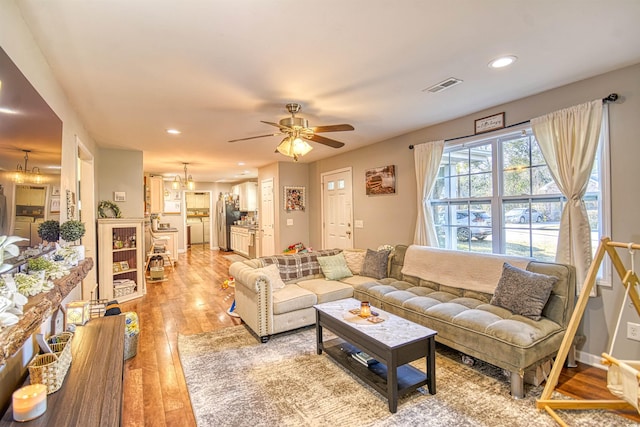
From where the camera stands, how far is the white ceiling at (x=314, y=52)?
170 centimetres

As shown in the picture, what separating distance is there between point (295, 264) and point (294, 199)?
277cm

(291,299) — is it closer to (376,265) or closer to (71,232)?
(376,265)

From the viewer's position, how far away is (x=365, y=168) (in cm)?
525

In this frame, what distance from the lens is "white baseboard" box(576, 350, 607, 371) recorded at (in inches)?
104

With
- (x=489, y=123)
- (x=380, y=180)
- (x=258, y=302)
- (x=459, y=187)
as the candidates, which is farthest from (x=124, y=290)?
(x=489, y=123)

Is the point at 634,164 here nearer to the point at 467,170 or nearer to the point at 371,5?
the point at 467,170

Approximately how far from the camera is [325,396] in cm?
228

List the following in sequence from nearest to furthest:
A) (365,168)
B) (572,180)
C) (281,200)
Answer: (572,180), (365,168), (281,200)

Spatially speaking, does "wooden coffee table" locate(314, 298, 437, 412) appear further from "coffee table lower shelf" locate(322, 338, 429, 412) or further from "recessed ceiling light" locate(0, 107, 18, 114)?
"recessed ceiling light" locate(0, 107, 18, 114)

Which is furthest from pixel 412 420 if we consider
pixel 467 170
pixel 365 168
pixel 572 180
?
pixel 365 168

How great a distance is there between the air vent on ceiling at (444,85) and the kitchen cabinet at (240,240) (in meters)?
6.34

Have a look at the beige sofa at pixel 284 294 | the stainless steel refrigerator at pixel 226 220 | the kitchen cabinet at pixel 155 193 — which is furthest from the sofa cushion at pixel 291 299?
the stainless steel refrigerator at pixel 226 220

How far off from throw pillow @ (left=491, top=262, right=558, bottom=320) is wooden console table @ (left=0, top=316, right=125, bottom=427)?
2.80 metres

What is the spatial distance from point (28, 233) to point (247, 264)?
2.36 metres
